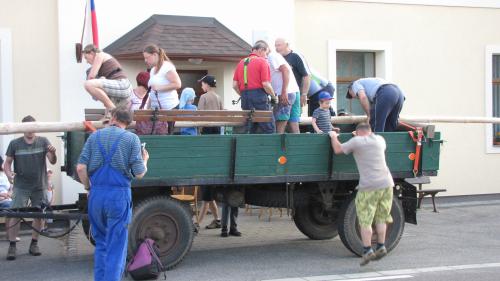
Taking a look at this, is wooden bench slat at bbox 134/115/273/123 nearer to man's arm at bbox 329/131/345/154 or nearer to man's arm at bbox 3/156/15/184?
man's arm at bbox 329/131/345/154

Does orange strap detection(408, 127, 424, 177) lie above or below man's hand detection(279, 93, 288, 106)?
below

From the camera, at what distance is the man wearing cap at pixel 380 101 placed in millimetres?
9008

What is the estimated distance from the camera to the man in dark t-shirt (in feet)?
29.6

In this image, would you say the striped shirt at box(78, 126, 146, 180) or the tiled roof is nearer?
the striped shirt at box(78, 126, 146, 180)

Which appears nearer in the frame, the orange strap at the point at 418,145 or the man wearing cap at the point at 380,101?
the orange strap at the point at 418,145

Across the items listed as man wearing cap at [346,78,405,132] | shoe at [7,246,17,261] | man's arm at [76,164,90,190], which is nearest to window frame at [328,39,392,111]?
man wearing cap at [346,78,405,132]

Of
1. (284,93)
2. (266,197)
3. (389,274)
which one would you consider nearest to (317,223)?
(266,197)

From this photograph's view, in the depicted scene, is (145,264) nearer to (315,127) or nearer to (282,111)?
(282,111)

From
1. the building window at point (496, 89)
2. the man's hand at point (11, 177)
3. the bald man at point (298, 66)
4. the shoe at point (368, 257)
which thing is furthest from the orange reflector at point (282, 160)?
the building window at point (496, 89)

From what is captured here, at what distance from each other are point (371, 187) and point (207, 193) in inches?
75.7

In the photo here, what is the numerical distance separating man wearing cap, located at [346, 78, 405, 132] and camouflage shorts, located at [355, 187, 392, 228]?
51.7 inches

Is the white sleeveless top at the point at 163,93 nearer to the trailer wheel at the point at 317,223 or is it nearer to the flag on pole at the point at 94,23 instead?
the trailer wheel at the point at 317,223

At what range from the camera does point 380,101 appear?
9016 mm

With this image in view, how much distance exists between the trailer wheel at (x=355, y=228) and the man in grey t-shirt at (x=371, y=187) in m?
0.41
